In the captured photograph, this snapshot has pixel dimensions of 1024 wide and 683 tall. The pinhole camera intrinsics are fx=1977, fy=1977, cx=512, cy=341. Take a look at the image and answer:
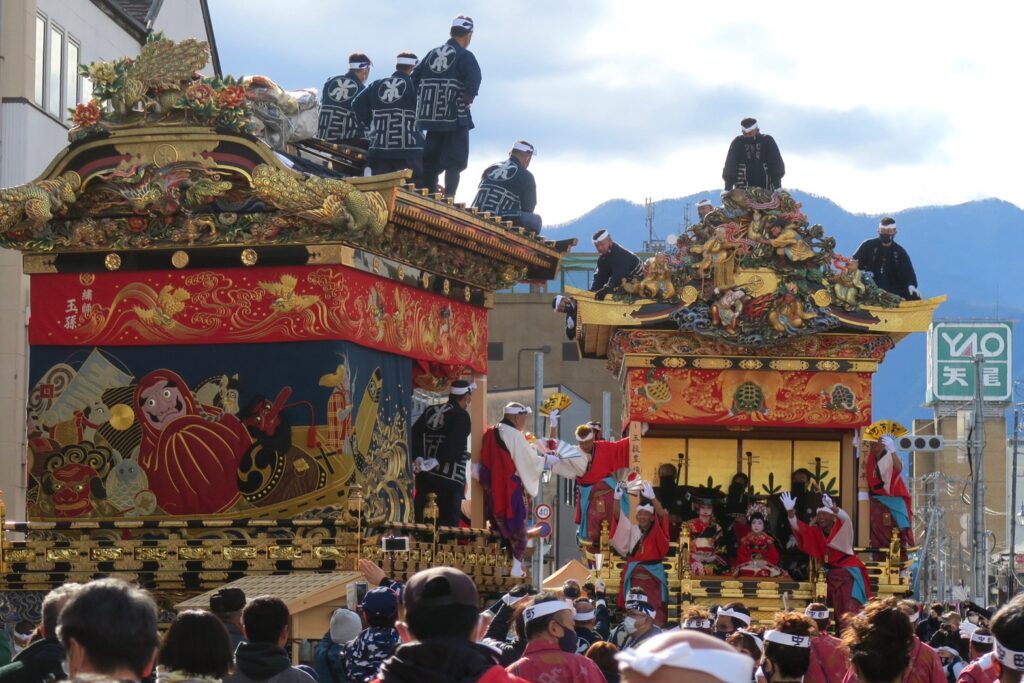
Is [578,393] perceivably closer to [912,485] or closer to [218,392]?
[912,485]

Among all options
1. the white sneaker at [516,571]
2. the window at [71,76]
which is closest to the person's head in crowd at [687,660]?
the white sneaker at [516,571]

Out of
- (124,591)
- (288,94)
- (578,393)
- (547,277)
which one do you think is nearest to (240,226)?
(288,94)

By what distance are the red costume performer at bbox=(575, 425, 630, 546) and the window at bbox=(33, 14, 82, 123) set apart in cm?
873

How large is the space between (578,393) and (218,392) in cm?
3936

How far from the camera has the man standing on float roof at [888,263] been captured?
1016 inches

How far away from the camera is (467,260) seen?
67.0ft

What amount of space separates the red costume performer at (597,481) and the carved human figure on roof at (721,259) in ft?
7.85

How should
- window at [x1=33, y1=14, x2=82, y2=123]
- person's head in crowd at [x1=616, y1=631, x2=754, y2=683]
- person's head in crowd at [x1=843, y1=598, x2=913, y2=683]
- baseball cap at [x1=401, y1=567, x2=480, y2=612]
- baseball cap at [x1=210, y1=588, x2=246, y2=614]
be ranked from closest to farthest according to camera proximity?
person's head in crowd at [x1=616, y1=631, x2=754, y2=683] < baseball cap at [x1=401, y1=567, x2=480, y2=612] < person's head in crowd at [x1=843, y1=598, x2=913, y2=683] < baseball cap at [x1=210, y1=588, x2=246, y2=614] < window at [x1=33, y1=14, x2=82, y2=123]

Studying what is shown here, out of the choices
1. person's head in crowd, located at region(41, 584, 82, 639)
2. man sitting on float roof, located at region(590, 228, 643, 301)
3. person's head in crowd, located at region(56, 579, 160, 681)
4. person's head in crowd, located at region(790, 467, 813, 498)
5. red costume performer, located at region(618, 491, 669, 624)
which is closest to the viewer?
person's head in crowd, located at region(56, 579, 160, 681)

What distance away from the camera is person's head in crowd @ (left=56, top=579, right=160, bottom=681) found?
232 inches

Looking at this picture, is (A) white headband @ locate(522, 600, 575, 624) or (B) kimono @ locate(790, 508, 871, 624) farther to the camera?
(B) kimono @ locate(790, 508, 871, 624)

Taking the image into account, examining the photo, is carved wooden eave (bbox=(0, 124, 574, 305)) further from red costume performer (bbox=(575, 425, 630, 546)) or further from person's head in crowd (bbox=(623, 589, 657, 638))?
red costume performer (bbox=(575, 425, 630, 546))

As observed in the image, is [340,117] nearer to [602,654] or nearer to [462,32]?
[462,32]

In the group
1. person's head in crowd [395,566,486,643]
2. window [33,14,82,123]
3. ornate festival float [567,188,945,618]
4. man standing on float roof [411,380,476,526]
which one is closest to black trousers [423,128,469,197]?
man standing on float roof [411,380,476,526]
